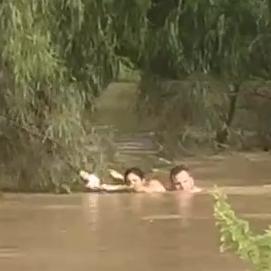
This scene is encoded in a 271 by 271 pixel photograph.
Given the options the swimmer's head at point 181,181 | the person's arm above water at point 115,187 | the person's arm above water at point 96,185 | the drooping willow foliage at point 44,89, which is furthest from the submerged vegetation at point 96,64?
the swimmer's head at point 181,181

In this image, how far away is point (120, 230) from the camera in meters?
10.4

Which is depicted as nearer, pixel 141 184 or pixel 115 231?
pixel 115 231

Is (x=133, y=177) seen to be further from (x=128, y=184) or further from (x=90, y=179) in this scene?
(x=90, y=179)

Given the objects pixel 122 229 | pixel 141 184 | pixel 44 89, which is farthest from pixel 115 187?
pixel 122 229

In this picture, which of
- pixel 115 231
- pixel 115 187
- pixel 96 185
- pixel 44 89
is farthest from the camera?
pixel 115 187

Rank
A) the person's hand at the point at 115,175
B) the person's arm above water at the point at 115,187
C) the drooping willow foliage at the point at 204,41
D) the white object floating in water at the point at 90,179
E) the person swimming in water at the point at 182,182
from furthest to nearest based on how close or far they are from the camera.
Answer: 1. the drooping willow foliage at the point at 204,41
2. the person's hand at the point at 115,175
3. the person swimming in water at the point at 182,182
4. the person's arm above water at the point at 115,187
5. the white object floating in water at the point at 90,179

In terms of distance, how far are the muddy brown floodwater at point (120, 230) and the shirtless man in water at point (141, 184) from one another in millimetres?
188

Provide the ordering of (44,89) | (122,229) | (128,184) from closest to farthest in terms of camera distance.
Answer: (122,229), (44,89), (128,184)

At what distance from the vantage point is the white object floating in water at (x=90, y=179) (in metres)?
13.3

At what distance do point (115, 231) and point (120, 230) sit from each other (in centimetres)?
8

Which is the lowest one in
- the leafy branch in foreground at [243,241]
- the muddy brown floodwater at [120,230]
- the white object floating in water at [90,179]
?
the white object floating in water at [90,179]

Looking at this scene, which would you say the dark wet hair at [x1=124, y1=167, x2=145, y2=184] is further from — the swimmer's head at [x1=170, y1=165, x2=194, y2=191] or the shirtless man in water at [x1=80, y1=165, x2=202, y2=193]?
the swimmer's head at [x1=170, y1=165, x2=194, y2=191]

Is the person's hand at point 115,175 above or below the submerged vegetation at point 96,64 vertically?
below

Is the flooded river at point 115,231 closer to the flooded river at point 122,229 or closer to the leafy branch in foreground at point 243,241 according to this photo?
the flooded river at point 122,229
